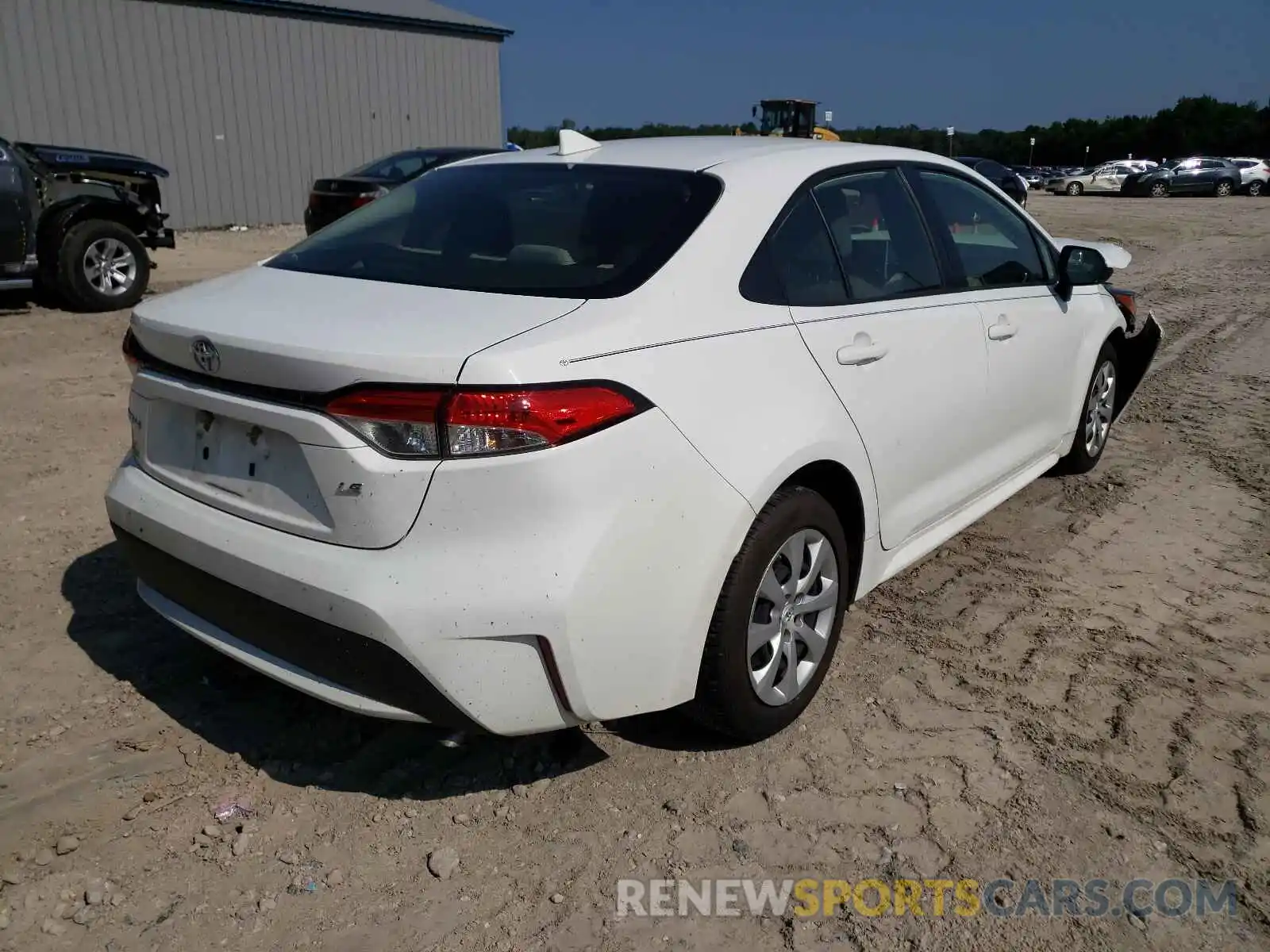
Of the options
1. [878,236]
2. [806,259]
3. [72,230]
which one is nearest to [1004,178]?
[72,230]

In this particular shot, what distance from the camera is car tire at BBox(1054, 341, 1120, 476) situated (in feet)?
16.4

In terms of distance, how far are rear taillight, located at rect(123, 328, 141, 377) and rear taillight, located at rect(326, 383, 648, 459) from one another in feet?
3.06

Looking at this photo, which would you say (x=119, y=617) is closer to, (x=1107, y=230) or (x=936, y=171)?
(x=936, y=171)

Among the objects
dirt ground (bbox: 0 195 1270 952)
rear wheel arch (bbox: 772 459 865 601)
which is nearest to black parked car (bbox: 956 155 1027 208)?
dirt ground (bbox: 0 195 1270 952)

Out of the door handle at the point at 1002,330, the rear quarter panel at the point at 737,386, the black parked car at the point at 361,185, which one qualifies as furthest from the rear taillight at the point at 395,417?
the black parked car at the point at 361,185

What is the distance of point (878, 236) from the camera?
340cm

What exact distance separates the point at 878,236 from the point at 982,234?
2.86 ft

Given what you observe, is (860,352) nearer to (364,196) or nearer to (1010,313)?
(1010,313)

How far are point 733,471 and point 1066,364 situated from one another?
265cm

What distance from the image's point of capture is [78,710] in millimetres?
3107

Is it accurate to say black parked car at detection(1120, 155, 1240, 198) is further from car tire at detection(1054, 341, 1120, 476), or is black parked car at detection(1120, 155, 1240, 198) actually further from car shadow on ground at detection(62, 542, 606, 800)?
car shadow on ground at detection(62, 542, 606, 800)

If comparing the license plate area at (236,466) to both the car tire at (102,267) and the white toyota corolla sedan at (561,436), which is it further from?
the car tire at (102,267)

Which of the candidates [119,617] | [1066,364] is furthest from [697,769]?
[1066,364]

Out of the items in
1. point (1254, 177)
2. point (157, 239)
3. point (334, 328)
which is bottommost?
point (157, 239)
